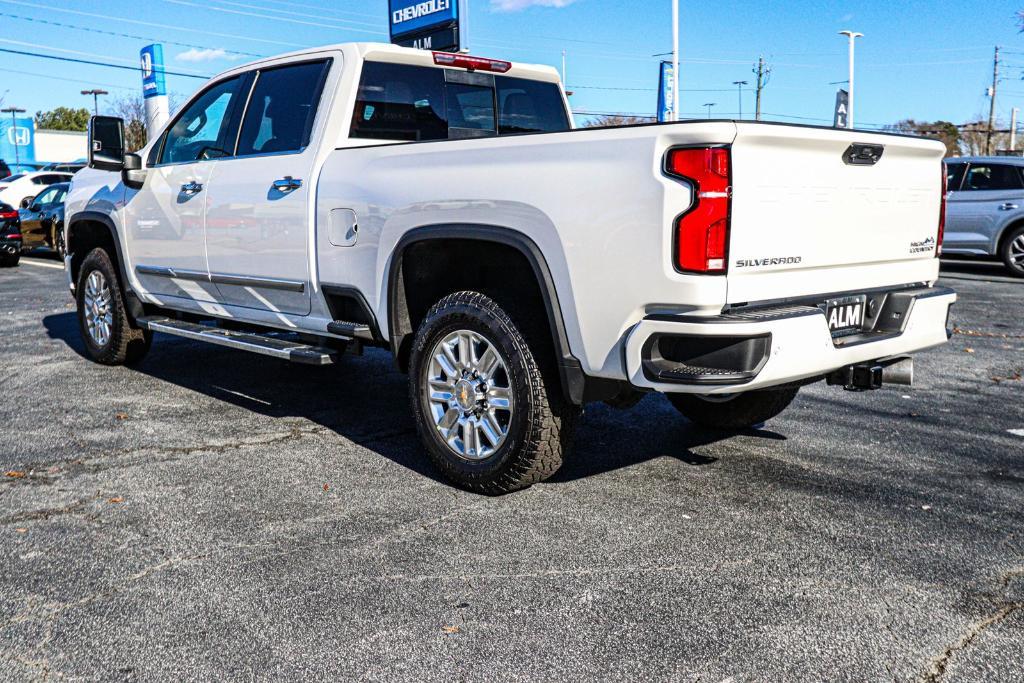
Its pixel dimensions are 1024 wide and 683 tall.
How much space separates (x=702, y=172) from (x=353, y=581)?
189 centimetres

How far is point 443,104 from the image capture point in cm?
568

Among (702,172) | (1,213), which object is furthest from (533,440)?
(1,213)

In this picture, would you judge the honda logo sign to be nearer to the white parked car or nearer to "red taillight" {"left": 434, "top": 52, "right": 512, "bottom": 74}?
the white parked car

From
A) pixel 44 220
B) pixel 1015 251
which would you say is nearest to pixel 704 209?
pixel 1015 251

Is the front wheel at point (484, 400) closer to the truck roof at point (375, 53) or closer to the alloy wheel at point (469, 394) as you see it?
the alloy wheel at point (469, 394)

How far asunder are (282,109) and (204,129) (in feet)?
3.00

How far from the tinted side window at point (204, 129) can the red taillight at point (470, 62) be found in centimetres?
133

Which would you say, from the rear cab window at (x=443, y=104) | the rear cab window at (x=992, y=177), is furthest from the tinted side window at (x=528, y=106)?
the rear cab window at (x=992, y=177)

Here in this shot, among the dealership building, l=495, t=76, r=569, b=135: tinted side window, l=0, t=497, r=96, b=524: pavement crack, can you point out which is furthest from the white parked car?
the dealership building

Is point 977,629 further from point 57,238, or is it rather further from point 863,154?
Result: point 57,238

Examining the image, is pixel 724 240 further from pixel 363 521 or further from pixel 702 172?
pixel 363 521

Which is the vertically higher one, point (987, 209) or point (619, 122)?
point (619, 122)

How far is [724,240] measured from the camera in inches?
136

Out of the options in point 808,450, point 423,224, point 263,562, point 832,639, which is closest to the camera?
point 832,639
